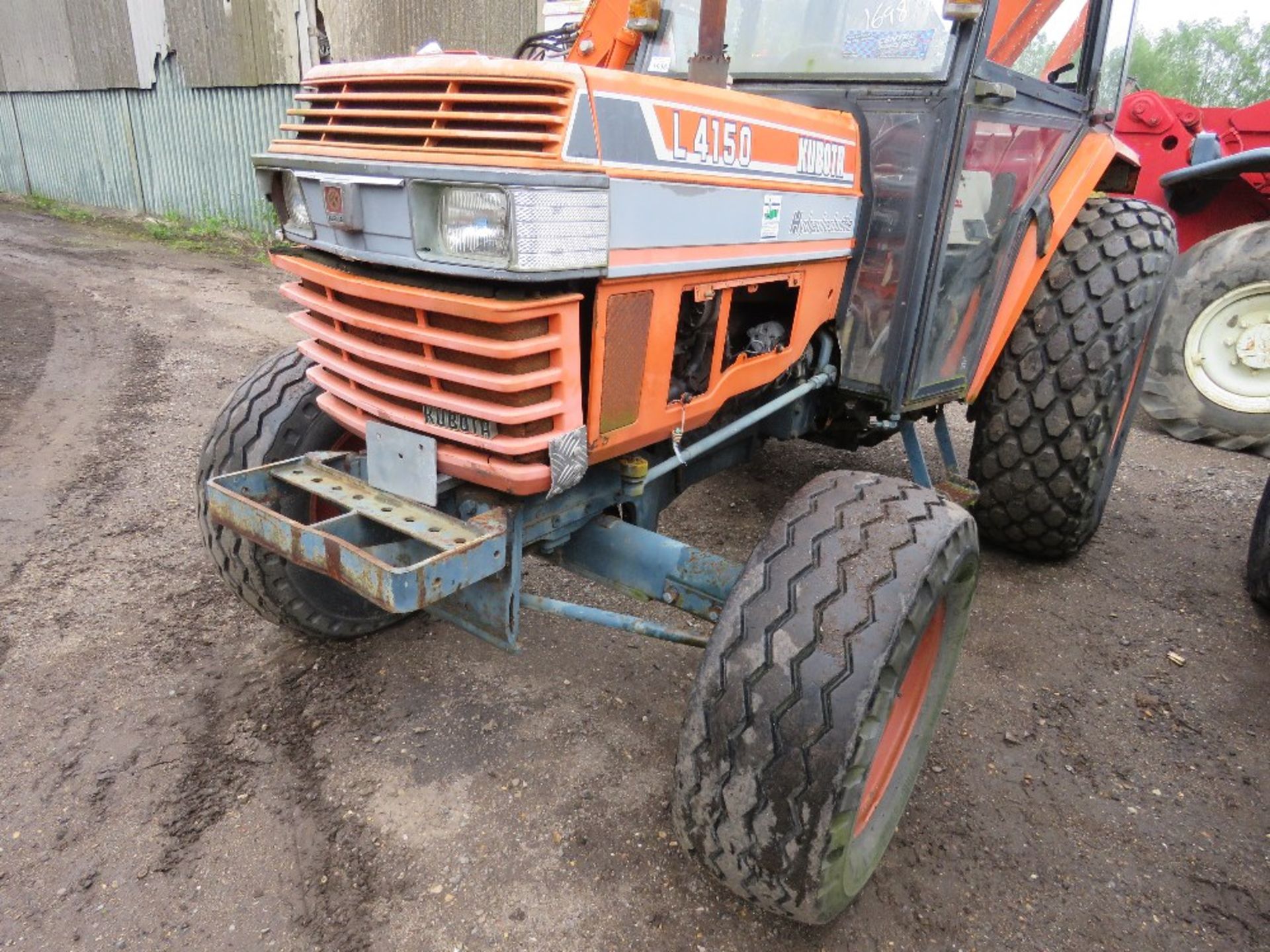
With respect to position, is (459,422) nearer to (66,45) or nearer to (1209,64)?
(66,45)

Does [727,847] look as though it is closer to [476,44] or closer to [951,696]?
[951,696]

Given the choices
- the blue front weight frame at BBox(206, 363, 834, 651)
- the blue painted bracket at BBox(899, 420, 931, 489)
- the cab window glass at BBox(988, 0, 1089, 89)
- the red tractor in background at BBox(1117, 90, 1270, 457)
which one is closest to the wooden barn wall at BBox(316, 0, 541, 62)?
the red tractor in background at BBox(1117, 90, 1270, 457)

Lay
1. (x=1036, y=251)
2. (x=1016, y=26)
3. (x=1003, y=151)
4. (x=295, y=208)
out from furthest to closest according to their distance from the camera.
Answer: (x=1036, y=251), (x=1003, y=151), (x=1016, y=26), (x=295, y=208)

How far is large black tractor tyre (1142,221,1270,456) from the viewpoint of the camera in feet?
16.8

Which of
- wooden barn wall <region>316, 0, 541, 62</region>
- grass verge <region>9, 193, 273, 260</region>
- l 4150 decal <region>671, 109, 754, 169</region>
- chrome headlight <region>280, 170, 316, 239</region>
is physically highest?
wooden barn wall <region>316, 0, 541, 62</region>

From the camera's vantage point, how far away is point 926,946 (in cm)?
200

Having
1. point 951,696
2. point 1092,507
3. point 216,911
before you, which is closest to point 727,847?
point 216,911

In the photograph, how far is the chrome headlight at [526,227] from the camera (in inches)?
63.7

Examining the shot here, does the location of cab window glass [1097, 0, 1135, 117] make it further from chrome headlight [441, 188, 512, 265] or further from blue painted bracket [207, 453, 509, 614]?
blue painted bracket [207, 453, 509, 614]

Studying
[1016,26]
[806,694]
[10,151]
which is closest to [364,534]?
[806,694]

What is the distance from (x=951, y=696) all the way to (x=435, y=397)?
1969mm

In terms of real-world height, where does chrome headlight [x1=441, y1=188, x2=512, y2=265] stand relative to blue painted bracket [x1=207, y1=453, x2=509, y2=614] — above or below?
above

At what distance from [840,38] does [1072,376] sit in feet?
4.91

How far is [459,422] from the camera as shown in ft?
6.27
